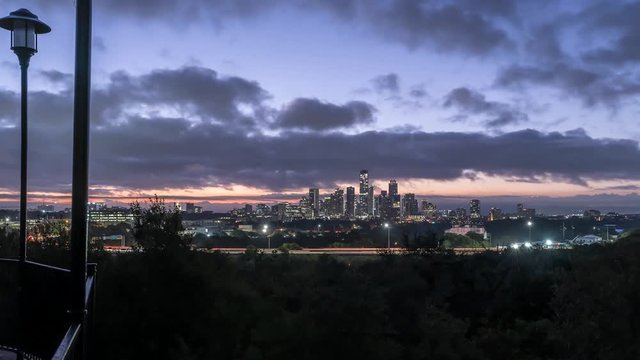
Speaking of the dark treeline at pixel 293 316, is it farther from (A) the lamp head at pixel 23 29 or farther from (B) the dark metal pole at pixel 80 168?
(B) the dark metal pole at pixel 80 168

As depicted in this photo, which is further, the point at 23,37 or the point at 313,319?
the point at 313,319

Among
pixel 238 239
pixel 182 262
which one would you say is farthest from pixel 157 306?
pixel 238 239

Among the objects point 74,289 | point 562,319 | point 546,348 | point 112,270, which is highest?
point 74,289

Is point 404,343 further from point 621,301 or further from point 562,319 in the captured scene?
A: point 621,301

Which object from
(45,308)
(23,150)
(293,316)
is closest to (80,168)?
(45,308)

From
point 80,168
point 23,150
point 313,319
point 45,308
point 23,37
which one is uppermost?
point 23,37

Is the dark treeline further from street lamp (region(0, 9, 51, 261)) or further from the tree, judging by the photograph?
street lamp (region(0, 9, 51, 261))

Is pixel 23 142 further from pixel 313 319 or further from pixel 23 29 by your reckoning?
pixel 313 319
